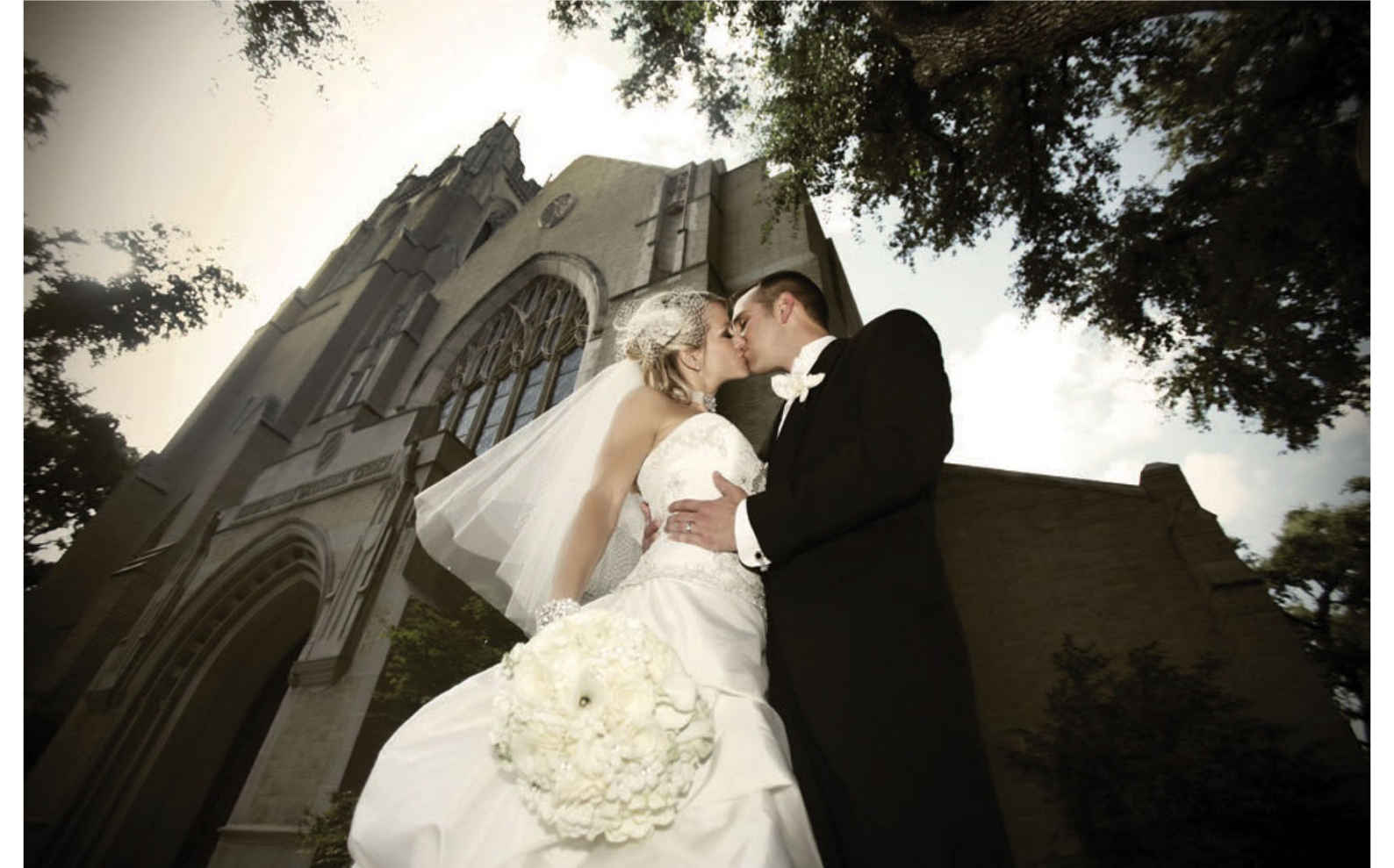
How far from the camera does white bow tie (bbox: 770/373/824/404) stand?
213 centimetres

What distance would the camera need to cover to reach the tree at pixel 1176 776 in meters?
5.01

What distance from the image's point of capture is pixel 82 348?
1113 centimetres

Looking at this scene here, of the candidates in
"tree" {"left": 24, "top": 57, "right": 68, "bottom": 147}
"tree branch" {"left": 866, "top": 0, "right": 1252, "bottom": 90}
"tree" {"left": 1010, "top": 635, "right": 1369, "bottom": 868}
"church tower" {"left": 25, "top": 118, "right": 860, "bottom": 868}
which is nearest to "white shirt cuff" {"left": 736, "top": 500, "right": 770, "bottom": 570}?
"tree branch" {"left": 866, "top": 0, "right": 1252, "bottom": 90}

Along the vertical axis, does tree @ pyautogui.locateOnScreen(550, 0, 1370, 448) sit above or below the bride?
above

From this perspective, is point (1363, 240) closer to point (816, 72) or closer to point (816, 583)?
point (816, 72)

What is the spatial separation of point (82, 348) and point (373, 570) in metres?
9.56

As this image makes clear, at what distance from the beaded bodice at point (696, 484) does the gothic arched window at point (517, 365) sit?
9.90 metres

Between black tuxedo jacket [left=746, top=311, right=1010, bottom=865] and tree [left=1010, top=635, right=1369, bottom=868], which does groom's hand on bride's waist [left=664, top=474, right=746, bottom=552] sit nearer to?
black tuxedo jacket [left=746, top=311, right=1010, bottom=865]

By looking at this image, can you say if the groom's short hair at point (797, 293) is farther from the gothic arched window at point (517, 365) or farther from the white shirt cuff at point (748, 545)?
the gothic arched window at point (517, 365)

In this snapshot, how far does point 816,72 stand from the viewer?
705cm

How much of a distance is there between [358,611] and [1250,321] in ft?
39.7

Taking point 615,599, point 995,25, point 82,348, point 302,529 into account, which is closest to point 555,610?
point 615,599

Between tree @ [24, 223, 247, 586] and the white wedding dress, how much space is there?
13.0 metres

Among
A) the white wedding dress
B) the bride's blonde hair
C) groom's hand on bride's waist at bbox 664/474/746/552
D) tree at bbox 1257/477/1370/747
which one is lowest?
the white wedding dress
